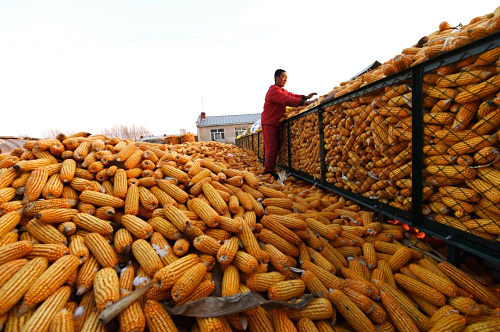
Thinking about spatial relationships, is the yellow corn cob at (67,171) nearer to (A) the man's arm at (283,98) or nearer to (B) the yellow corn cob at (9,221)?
(B) the yellow corn cob at (9,221)

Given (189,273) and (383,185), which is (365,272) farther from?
(189,273)

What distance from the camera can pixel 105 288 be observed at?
1.68 metres

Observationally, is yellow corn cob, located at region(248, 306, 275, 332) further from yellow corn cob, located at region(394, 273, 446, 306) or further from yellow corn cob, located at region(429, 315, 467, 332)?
yellow corn cob, located at region(394, 273, 446, 306)

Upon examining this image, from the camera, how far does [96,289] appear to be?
1.69 metres

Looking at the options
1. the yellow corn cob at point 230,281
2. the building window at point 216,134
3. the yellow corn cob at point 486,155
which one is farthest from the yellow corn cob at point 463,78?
the building window at point 216,134

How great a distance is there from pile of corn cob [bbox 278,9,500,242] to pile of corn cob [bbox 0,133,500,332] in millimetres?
531

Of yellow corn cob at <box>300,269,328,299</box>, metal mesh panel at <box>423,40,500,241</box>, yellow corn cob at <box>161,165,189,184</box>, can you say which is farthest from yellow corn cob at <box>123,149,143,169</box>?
metal mesh panel at <box>423,40,500,241</box>

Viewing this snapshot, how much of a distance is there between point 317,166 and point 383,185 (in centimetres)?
209

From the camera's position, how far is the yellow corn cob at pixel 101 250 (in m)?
1.96

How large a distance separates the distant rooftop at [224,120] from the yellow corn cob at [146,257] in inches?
1519

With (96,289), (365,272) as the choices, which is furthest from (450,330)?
(96,289)

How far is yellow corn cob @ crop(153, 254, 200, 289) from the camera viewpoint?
177cm

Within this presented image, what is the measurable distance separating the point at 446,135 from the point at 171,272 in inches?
106

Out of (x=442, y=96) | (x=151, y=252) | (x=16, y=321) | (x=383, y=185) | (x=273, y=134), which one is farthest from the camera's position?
(x=273, y=134)
